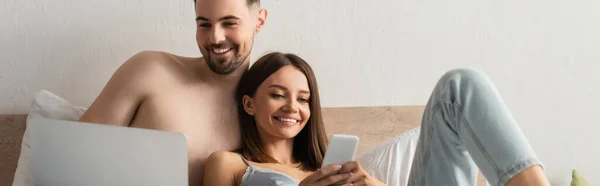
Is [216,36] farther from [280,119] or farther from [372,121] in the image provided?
[372,121]

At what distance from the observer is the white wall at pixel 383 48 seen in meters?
2.15

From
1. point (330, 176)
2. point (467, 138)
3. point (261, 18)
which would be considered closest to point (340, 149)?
point (330, 176)

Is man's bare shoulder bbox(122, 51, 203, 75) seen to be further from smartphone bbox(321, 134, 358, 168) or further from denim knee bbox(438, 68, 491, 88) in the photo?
denim knee bbox(438, 68, 491, 88)

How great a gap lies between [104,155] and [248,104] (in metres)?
0.61

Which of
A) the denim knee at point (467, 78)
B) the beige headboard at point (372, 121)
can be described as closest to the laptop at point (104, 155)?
the denim knee at point (467, 78)

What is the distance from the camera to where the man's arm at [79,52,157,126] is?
1878 millimetres

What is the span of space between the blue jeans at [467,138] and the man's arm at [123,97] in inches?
26.3

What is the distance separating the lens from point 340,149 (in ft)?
5.20

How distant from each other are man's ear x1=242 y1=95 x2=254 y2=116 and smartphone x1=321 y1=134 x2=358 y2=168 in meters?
0.44

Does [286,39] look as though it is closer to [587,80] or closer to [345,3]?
[345,3]

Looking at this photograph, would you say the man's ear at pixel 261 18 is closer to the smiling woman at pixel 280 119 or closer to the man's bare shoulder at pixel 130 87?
the smiling woman at pixel 280 119

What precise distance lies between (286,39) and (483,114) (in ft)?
2.84

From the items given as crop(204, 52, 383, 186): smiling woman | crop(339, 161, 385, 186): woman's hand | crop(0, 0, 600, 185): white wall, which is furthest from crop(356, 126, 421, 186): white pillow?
crop(339, 161, 385, 186): woman's hand

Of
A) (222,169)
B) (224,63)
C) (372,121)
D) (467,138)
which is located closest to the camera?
(467,138)
